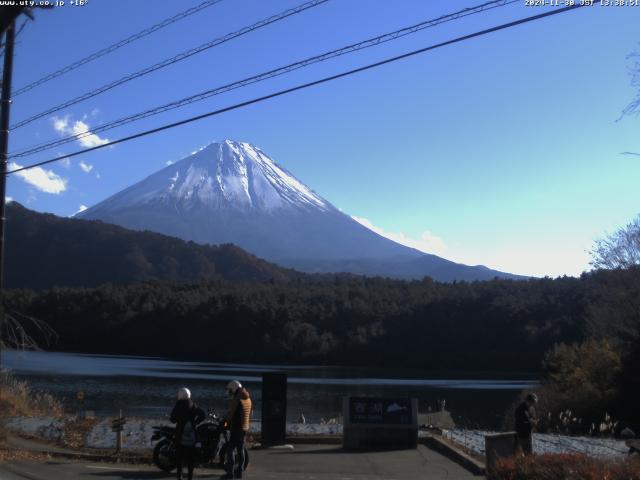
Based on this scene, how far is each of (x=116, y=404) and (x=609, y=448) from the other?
23.3 meters

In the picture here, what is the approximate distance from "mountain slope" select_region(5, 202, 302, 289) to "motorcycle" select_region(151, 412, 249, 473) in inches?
4788

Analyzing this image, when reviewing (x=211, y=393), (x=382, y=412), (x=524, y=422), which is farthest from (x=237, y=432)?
(x=211, y=393)

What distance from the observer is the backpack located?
11.5 metres

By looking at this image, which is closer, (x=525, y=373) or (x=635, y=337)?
(x=635, y=337)

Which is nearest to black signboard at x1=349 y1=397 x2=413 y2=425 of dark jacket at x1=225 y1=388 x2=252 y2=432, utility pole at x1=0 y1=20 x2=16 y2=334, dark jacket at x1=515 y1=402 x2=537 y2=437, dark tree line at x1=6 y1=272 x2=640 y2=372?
dark jacket at x1=515 y1=402 x2=537 y2=437

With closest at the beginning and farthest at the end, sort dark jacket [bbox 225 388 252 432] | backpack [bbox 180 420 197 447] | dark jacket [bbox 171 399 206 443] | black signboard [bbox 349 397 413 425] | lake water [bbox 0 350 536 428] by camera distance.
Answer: backpack [bbox 180 420 197 447] → dark jacket [bbox 171 399 206 443] → dark jacket [bbox 225 388 252 432] → black signboard [bbox 349 397 413 425] → lake water [bbox 0 350 536 428]

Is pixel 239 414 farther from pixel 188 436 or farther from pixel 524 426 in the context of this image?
pixel 524 426

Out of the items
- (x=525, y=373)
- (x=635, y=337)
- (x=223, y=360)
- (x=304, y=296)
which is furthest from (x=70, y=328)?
(x=635, y=337)

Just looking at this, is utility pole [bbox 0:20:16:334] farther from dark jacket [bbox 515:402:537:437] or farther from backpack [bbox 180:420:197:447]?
dark jacket [bbox 515:402:537:437]

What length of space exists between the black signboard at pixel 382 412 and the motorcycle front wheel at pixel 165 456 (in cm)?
395

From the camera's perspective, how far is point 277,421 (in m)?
15.4

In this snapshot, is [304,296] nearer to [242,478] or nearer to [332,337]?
[332,337]

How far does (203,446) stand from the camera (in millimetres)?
13195

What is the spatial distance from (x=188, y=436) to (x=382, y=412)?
16.4 ft
